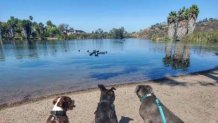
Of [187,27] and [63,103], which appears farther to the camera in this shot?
[187,27]

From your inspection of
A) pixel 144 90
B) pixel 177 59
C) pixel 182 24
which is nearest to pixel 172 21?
pixel 182 24

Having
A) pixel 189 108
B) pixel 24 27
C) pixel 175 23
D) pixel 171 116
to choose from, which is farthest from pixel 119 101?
pixel 24 27

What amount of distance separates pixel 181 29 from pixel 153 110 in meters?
125

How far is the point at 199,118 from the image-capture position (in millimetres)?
8422

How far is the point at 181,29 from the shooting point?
401 ft

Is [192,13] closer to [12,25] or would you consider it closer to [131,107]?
[131,107]

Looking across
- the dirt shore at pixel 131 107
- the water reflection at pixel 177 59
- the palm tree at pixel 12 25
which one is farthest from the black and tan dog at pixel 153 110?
the palm tree at pixel 12 25

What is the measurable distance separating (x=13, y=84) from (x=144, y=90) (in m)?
15.2

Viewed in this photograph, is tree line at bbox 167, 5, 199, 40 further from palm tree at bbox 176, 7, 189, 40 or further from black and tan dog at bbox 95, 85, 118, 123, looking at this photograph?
black and tan dog at bbox 95, 85, 118, 123

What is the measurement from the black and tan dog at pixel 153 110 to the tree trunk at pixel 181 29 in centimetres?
11625

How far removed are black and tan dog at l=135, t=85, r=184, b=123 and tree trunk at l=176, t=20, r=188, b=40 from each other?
381 feet

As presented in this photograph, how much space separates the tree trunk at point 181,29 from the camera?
11475 centimetres

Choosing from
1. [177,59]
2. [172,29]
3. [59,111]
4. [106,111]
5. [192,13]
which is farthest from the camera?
[172,29]

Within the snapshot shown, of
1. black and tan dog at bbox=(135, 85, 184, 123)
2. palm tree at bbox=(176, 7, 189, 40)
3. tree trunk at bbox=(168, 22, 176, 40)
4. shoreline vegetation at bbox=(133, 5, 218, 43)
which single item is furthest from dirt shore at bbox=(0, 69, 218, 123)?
tree trunk at bbox=(168, 22, 176, 40)
